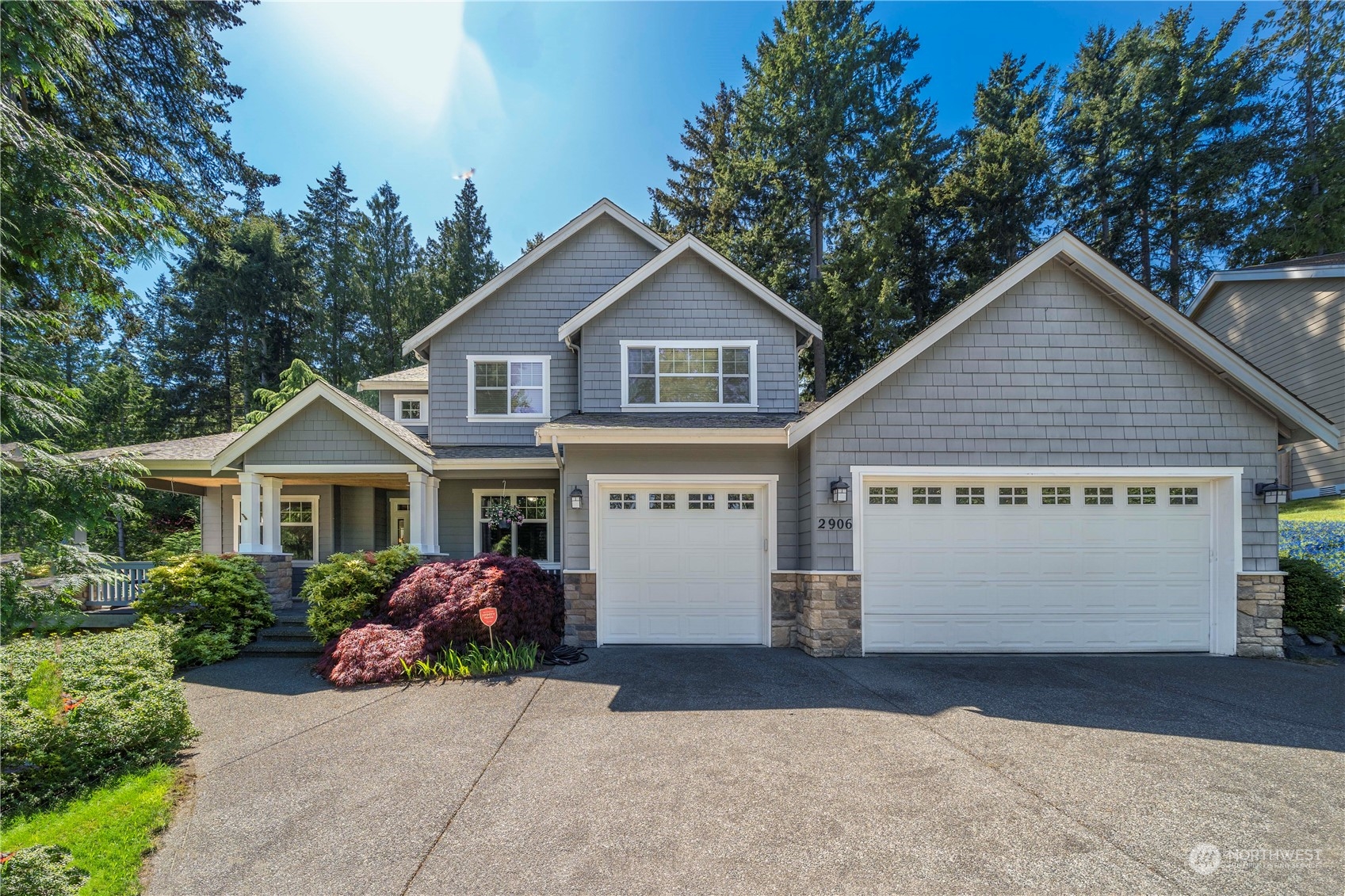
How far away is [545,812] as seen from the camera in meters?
3.63

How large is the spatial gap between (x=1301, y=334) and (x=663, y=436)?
16708mm

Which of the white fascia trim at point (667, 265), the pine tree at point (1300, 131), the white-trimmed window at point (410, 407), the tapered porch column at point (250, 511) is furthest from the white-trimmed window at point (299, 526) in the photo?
the pine tree at point (1300, 131)

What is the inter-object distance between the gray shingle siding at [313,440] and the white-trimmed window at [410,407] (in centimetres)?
434

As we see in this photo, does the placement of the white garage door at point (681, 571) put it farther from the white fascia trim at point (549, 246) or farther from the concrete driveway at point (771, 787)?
the white fascia trim at point (549, 246)

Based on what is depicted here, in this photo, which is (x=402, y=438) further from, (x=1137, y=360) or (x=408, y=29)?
(x=1137, y=360)

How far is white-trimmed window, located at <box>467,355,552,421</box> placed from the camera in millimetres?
11656

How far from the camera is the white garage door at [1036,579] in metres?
7.66

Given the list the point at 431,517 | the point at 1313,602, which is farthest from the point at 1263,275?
the point at 431,517

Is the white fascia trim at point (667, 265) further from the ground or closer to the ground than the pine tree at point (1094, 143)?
closer to the ground

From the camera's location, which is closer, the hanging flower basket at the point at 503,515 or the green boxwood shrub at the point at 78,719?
the green boxwood shrub at the point at 78,719

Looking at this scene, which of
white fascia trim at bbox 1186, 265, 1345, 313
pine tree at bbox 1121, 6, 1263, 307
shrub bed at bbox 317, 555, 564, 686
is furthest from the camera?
pine tree at bbox 1121, 6, 1263, 307

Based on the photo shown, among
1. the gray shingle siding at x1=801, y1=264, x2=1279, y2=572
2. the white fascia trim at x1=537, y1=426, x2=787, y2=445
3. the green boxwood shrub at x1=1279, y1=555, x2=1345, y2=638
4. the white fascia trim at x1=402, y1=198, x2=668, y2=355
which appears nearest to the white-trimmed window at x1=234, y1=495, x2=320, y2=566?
the white fascia trim at x1=402, y1=198, x2=668, y2=355

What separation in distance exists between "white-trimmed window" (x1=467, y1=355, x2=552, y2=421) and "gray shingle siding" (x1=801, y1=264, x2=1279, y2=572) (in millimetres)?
6112

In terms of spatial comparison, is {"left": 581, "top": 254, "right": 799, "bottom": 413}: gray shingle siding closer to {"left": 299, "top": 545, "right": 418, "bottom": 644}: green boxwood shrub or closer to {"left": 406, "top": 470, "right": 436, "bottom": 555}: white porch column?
{"left": 406, "top": 470, "right": 436, "bottom": 555}: white porch column
